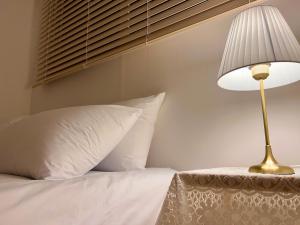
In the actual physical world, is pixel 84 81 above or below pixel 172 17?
below

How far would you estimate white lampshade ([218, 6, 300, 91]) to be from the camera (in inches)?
25.4

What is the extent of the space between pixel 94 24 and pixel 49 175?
1.14 m

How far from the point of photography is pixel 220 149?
1048 mm

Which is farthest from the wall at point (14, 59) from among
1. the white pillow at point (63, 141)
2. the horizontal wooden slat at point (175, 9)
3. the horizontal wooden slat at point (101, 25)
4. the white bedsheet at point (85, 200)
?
the white bedsheet at point (85, 200)

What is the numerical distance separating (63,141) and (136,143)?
0.34m

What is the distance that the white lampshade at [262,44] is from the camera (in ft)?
2.11

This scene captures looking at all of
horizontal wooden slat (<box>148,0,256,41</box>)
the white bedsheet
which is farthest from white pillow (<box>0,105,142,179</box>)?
horizontal wooden slat (<box>148,0,256,41</box>)

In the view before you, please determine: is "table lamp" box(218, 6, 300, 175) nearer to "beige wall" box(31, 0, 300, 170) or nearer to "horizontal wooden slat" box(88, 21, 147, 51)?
"beige wall" box(31, 0, 300, 170)

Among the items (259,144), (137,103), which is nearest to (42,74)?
(137,103)

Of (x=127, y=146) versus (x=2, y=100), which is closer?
(x=127, y=146)

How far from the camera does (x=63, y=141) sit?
33.8 inches

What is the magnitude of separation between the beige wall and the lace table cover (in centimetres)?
37

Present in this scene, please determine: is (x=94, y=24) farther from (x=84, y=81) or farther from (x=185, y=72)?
(x=185, y=72)

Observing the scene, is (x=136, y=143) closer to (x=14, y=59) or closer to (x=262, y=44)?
(x=262, y=44)
